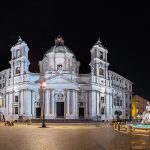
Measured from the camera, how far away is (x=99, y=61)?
92.2 metres

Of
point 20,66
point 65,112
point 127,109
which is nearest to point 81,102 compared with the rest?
point 65,112

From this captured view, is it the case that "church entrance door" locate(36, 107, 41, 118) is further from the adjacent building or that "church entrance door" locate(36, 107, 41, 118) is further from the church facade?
the adjacent building

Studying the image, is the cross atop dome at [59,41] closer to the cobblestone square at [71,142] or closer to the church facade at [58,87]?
the church facade at [58,87]

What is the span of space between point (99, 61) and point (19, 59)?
70.5ft

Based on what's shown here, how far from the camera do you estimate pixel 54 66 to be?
Answer: 293 ft

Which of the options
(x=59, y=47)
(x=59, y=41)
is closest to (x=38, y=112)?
(x=59, y=47)

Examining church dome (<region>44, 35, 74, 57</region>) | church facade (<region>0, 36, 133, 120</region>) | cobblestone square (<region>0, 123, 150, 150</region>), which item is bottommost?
cobblestone square (<region>0, 123, 150, 150</region>)

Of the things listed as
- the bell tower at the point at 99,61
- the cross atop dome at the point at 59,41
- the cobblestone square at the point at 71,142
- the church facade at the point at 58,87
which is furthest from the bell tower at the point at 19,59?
the cobblestone square at the point at 71,142

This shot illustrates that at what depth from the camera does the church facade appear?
85750 millimetres

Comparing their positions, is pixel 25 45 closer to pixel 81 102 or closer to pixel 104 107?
pixel 81 102

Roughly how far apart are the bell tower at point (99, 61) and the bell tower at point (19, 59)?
17724mm

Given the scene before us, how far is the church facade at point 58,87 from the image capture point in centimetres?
8575

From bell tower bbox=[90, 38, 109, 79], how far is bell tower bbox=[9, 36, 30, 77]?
17724 millimetres

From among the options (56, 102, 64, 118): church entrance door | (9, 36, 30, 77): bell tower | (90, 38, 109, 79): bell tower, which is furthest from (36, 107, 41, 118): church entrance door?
(90, 38, 109, 79): bell tower
